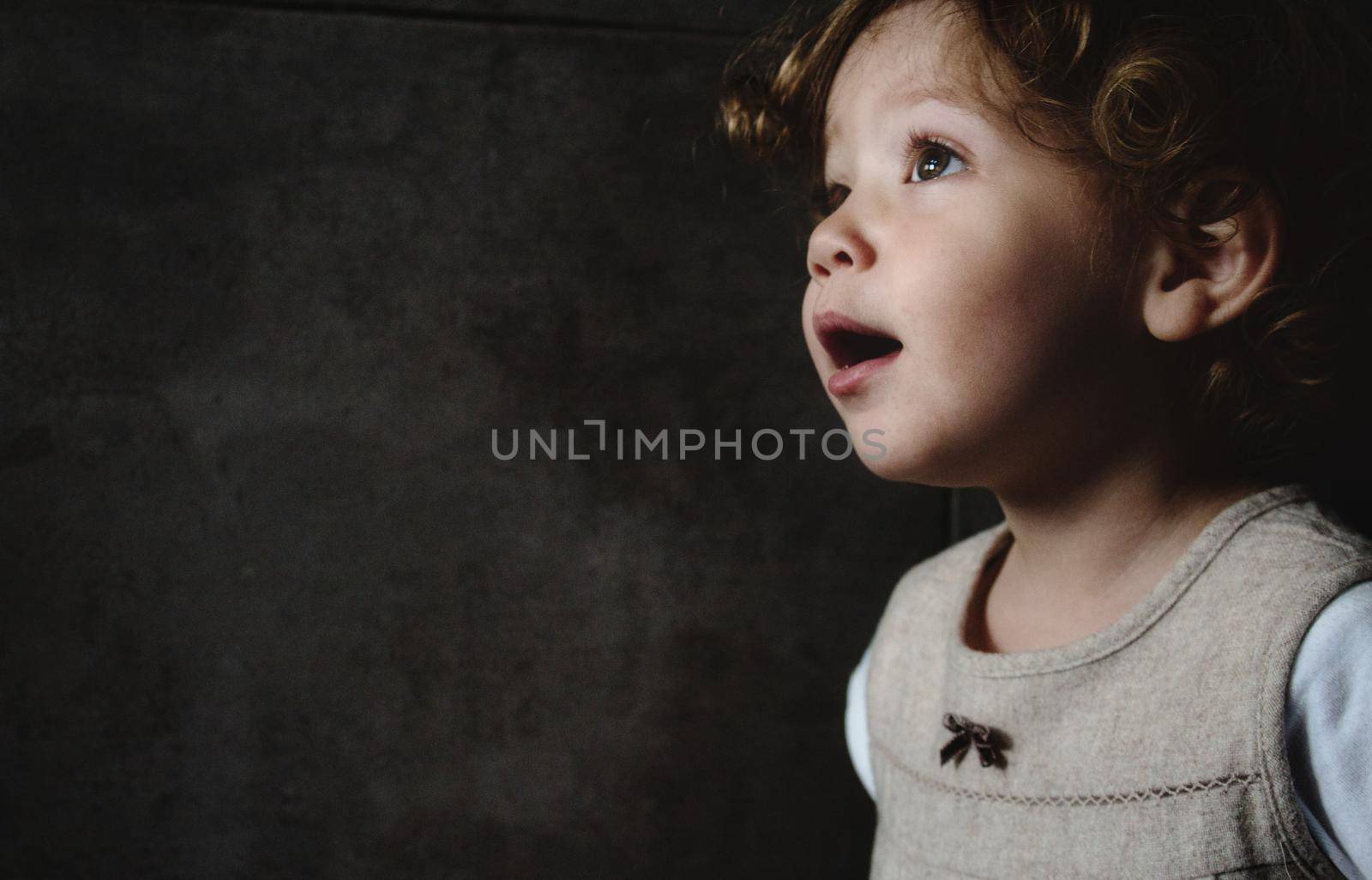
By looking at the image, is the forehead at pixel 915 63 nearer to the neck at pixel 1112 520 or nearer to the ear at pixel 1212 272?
the ear at pixel 1212 272

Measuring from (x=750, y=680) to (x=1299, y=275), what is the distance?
665mm

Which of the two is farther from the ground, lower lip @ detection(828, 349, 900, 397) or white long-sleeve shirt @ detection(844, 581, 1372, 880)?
lower lip @ detection(828, 349, 900, 397)

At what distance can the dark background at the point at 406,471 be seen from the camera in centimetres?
96

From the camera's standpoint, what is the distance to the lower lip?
0.77 metres

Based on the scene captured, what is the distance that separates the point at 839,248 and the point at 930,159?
0.34 feet

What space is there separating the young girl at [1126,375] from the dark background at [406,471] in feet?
0.85

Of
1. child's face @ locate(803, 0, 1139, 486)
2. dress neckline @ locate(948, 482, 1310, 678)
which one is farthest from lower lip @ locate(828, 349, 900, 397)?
dress neckline @ locate(948, 482, 1310, 678)

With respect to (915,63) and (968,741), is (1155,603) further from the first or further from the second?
(915,63)

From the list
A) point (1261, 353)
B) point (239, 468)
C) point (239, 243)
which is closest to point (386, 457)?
point (239, 468)

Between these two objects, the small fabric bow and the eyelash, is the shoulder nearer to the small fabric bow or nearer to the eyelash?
the small fabric bow

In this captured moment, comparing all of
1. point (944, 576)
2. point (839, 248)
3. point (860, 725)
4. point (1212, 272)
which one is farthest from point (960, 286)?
point (860, 725)

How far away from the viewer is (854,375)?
790 mm

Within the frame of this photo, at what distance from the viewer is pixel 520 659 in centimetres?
105

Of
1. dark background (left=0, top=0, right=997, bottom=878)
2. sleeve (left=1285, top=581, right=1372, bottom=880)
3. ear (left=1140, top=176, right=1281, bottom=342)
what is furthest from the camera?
dark background (left=0, top=0, right=997, bottom=878)
